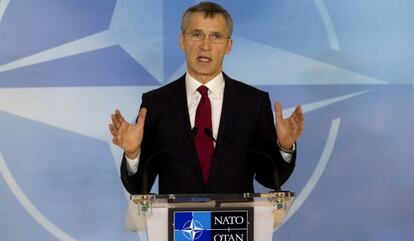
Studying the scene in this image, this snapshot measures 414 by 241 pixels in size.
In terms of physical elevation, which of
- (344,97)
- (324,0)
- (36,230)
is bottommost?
(36,230)

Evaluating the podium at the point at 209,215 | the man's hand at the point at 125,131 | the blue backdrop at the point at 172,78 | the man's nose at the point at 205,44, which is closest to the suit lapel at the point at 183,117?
the man's nose at the point at 205,44

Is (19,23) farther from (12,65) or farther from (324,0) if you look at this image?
(324,0)

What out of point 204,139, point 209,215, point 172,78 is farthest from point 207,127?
point 172,78

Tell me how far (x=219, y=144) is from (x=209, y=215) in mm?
519

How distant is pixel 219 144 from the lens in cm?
214

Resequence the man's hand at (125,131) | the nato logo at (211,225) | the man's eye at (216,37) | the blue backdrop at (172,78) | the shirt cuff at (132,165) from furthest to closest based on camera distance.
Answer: the blue backdrop at (172,78)
the man's eye at (216,37)
the shirt cuff at (132,165)
the man's hand at (125,131)
the nato logo at (211,225)

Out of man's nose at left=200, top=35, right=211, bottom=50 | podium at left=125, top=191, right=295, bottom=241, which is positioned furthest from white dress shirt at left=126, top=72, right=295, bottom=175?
podium at left=125, top=191, right=295, bottom=241

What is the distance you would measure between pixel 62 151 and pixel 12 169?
0.80 feet

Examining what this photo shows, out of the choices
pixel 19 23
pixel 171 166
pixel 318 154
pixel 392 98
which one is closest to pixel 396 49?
pixel 392 98

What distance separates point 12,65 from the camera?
118 inches

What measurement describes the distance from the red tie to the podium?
0.47 meters

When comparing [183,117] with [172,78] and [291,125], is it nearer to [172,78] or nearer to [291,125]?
[291,125]

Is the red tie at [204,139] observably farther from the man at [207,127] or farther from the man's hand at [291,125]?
the man's hand at [291,125]

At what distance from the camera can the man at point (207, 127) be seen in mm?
2148
